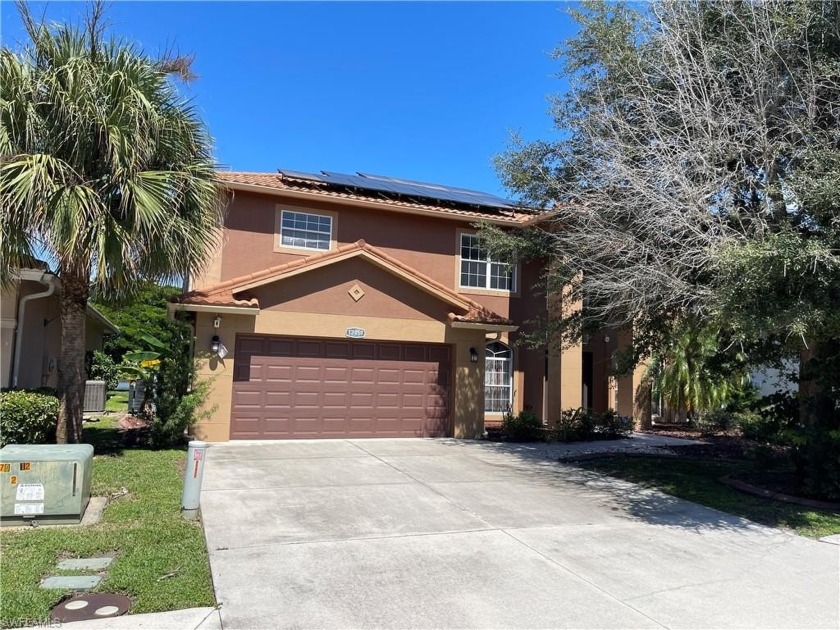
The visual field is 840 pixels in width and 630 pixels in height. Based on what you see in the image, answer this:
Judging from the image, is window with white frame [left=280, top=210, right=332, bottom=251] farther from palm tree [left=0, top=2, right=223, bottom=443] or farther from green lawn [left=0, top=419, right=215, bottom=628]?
green lawn [left=0, top=419, right=215, bottom=628]

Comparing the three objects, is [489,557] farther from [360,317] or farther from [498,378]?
[498,378]

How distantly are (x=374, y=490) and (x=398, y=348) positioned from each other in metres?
6.50

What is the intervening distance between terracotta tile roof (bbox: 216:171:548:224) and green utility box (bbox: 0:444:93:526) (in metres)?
9.33

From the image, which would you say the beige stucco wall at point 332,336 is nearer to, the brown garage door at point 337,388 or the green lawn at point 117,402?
the brown garage door at point 337,388

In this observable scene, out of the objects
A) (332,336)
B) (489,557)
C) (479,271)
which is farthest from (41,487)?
(479,271)

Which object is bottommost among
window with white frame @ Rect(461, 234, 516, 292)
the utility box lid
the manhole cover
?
the manhole cover

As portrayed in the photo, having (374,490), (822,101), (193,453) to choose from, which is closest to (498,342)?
(374,490)

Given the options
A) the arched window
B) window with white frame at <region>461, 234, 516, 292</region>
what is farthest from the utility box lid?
the arched window

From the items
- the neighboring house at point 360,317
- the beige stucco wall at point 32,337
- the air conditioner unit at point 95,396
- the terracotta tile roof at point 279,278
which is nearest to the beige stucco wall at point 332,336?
the neighboring house at point 360,317

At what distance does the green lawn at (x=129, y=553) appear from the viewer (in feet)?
16.3

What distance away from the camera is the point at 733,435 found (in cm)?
1820

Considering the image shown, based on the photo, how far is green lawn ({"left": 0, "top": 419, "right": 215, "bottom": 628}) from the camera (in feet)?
16.3

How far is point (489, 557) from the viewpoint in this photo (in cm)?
649

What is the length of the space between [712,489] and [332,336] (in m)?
8.58
